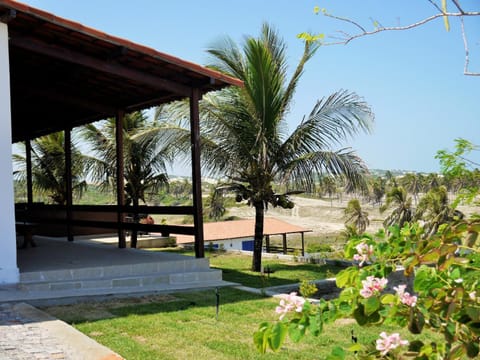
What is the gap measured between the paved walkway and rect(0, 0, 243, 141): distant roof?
407 cm

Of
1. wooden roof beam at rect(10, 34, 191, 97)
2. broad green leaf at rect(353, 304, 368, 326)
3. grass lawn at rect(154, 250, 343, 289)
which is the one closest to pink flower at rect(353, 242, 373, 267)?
broad green leaf at rect(353, 304, 368, 326)

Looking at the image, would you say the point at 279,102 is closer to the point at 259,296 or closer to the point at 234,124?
the point at 234,124

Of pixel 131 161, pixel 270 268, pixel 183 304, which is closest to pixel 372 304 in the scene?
pixel 183 304

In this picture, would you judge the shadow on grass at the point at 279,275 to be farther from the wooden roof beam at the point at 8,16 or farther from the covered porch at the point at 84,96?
the wooden roof beam at the point at 8,16

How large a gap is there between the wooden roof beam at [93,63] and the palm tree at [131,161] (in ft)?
18.5

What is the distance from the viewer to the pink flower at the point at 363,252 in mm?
2108

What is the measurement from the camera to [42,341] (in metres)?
4.82

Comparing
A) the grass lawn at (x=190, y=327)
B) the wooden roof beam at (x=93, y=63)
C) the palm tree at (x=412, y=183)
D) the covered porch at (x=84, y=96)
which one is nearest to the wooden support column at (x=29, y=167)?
the covered porch at (x=84, y=96)

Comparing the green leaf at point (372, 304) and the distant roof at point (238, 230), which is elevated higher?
the green leaf at point (372, 304)

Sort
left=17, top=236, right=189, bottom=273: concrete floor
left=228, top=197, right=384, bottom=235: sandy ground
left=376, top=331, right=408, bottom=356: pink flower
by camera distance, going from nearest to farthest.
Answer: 1. left=376, top=331, right=408, bottom=356: pink flower
2. left=17, top=236, right=189, bottom=273: concrete floor
3. left=228, top=197, right=384, bottom=235: sandy ground

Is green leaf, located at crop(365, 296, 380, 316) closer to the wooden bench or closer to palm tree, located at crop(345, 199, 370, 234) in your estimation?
the wooden bench

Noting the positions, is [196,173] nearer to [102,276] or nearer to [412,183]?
[102,276]

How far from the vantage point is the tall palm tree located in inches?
448

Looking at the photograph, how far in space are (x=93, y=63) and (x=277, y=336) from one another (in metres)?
7.63
